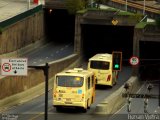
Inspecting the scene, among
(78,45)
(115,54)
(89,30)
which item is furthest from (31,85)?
(89,30)

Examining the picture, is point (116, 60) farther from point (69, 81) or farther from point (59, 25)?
point (59, 25)

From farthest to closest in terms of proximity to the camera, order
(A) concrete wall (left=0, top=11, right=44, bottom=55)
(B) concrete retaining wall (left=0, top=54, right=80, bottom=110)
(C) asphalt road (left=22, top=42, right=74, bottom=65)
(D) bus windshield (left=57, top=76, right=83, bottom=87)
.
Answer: (C) asphalt road (left=22, top=42, right=74, bottom=65)
(A) concrete wall (left=0, top=11, right=44, bottom=55)
(B) concrete retaining wall (left=0, top=54, right=80, bottom=110)
(D) bus windshield (left=57, top=76, right=83, bottom=87)

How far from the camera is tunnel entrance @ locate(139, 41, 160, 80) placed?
65.0 m

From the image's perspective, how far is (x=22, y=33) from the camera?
67812 mm

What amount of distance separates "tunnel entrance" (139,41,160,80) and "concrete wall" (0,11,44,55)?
1395 centimetres

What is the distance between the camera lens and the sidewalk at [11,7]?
227 ft

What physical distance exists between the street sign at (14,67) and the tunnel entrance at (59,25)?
53558mm

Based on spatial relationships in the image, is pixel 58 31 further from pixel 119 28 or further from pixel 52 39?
pixel 119 28

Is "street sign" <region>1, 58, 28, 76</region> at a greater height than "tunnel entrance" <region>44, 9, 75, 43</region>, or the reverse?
"tunnel entrance" <region>44, 9, 75, 43</region>

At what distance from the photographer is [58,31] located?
279 ft

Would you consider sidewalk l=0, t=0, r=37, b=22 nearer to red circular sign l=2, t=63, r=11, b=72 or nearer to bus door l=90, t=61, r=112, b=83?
bus door l=90, t=61, r=112, b=83

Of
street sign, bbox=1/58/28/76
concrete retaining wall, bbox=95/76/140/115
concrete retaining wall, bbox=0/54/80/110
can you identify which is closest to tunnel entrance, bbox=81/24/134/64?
concrete retaining wall, bbox=0/54/80/110

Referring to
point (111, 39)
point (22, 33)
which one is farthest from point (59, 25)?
point (22, 33)

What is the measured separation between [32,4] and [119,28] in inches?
495
